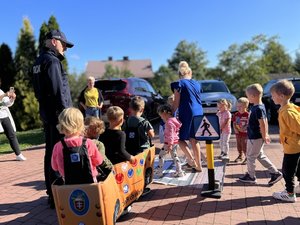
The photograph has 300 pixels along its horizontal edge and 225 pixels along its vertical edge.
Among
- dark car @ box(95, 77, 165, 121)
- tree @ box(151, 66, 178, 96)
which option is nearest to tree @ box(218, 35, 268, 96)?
tree @ box(151, 66, 178, 96)

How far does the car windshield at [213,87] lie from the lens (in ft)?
39.5

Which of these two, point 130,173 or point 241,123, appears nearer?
point 130,173

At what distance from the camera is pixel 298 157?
13.7ft

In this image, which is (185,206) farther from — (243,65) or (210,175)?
(243,65)

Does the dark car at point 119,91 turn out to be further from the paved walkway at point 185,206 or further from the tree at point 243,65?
the tree at point 243,65

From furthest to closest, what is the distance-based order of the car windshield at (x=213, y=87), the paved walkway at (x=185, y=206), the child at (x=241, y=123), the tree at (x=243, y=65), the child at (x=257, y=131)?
the tree at (x=243, y=65) < the car windshield at (x=213, y=87) < the child at (x=241, y=123) < the child at (x=257, y=131) < the paved walkway at (x=185, y=206)

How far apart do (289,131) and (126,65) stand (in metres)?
66.9

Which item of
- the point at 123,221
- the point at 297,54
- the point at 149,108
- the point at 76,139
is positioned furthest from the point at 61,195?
the point at 297,54

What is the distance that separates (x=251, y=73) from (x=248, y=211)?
3300 cm

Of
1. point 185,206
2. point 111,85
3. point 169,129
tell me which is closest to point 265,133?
point 169,129

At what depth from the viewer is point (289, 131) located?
163 inches

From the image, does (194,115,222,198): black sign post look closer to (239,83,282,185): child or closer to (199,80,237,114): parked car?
(239,83,282,185): child

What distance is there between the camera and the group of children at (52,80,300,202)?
3.11 m

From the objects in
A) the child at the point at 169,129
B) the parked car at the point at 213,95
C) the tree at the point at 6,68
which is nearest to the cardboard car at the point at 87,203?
the child at the point at 169,129
